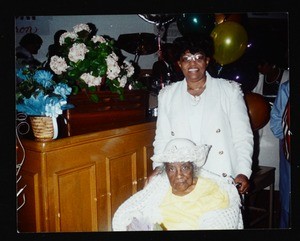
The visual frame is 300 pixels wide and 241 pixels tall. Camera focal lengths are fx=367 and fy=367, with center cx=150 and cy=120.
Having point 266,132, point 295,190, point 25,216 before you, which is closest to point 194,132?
point 295,190

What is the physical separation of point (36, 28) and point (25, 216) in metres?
1.09

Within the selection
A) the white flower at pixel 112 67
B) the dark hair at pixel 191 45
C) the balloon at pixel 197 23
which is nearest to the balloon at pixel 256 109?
the balloon at pixel 197 23

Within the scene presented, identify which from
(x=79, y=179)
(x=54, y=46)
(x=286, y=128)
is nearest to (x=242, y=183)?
(x=286, y=128)

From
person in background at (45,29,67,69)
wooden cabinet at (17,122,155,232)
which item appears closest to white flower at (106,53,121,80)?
wooden cabinet at (17,122,155,232)

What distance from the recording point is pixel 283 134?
211 centimetres

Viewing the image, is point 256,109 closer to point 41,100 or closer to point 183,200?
point 183,200

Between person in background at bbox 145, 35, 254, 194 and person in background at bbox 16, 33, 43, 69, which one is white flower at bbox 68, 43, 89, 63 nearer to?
person in background at bbox 16, 33, 43, 69

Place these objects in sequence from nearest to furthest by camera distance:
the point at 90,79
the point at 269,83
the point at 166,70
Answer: the point at 90,79, the point at 166,70, the point at 269,83

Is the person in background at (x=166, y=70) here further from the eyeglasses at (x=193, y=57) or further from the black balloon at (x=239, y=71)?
the eyeglasses at (x=193, y=57)

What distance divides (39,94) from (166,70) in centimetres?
119

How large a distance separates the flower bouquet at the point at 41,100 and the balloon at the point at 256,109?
1178 mm

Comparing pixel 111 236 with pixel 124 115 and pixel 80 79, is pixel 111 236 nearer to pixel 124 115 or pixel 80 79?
pixel 124 115

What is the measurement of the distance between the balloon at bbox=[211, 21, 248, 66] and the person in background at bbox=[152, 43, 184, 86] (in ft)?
1.32

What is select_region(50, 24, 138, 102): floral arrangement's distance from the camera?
74.6 inches
